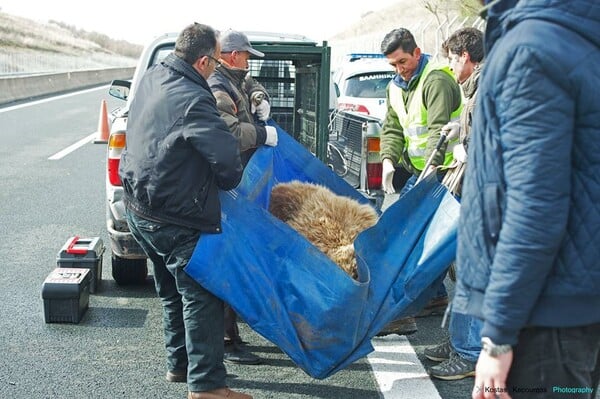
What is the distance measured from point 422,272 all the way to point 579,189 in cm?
218

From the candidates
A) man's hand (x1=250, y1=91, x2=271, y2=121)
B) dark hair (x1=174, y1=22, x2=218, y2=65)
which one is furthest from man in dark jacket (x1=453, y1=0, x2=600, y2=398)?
man's hand (x1=250, y1=91, x2=271, y2=121)

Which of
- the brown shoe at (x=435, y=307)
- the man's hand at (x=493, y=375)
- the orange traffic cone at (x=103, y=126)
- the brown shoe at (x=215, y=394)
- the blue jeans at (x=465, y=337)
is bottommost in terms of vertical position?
the orange traffic cone at (x=103, y=126)

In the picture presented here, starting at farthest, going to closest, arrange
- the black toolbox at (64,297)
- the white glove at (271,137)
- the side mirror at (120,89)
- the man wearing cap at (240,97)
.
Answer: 1. the side mirror at (120,89)
2. the black toolbox at (64,297)
3. the white glove at (271,137)
4. the man wearing cap at (240,97)

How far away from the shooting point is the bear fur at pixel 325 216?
4.56 metres

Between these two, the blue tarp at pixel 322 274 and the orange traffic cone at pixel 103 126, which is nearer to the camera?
the blue tarp at pixel 322 274

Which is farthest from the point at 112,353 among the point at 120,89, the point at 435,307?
the point at 120,89

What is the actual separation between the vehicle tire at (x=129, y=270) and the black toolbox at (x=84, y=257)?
0.14m

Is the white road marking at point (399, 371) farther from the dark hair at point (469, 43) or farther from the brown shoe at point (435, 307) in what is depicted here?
the dark hair at point (469, 43)

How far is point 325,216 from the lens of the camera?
4.77 m

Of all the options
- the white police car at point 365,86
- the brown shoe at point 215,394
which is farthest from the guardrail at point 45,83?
the brown shoe at point 215,394

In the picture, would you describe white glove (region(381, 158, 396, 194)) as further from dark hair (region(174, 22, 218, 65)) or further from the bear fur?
dark hair (region(174, 22, 218, 65))

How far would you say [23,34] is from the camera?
9369 cm

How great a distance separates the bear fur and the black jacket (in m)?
0.78

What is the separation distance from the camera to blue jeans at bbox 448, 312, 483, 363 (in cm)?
448
